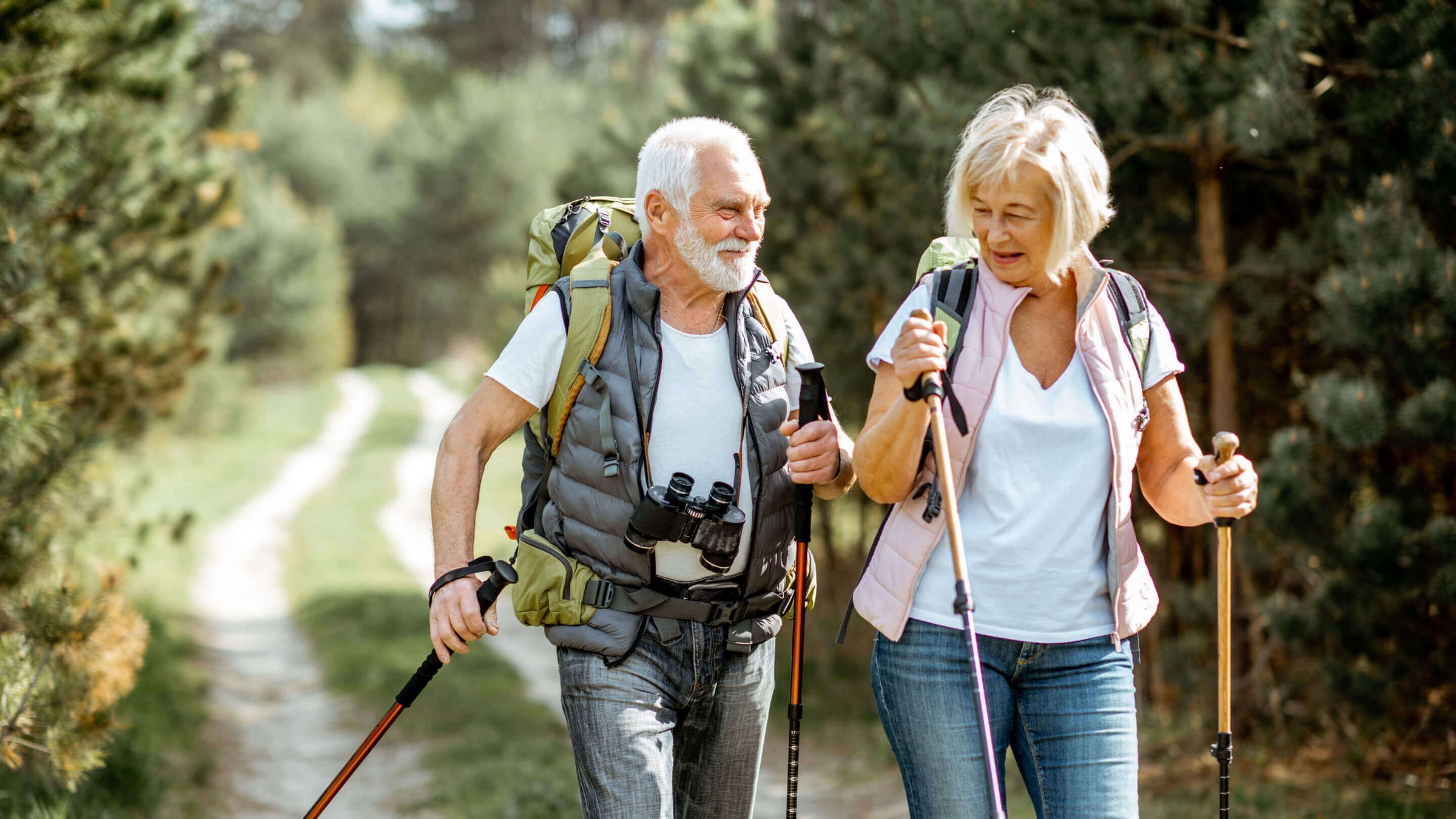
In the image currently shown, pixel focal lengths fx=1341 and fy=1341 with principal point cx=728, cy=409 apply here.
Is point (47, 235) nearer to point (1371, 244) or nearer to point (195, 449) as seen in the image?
point (1371, 244)

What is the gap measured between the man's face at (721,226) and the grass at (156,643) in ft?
8.49

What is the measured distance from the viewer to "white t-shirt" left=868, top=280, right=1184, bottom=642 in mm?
2627

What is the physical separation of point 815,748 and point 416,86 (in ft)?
134

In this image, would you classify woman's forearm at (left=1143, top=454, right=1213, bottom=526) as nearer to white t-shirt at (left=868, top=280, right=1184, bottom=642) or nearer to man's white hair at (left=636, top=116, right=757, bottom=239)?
white t-shirt at (left=868, top=280, right=1184, bottom=642)

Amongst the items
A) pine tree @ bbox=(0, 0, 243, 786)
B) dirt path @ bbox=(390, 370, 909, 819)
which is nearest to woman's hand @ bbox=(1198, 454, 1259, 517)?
pine tree @ bbox=(0, 0, 243, 786)

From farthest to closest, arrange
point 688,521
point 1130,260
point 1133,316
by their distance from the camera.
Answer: point 1130,260
point 688,521
point 1133,316

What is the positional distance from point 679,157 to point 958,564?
3.75 feet

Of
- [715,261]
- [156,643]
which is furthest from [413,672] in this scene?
[715,261]

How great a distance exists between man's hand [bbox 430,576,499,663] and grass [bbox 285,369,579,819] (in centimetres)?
336

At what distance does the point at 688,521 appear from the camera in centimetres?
288

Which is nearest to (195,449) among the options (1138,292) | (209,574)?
(209,574)

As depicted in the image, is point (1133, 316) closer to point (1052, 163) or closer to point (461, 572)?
point (1052, 163)

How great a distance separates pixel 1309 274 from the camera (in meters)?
5.61

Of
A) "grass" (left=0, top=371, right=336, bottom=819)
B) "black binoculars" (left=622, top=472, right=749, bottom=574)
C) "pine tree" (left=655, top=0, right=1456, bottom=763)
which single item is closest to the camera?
"black binoculars" (left=622, top=472, right=749, bottom=574)
